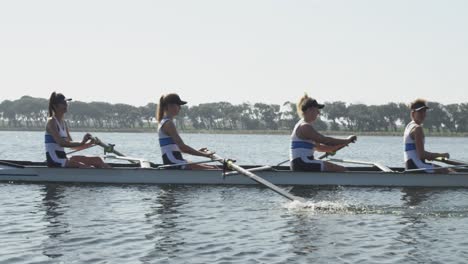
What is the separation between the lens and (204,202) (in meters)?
15.2

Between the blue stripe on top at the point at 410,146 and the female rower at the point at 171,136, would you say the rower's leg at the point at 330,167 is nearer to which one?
the blue stripe on top at the point at 410,146

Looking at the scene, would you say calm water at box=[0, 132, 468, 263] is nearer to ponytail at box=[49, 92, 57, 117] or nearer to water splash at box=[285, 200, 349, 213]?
water splash at box=[285, 200, 349, 213]

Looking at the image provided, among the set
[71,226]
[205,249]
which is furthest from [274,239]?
[71,226]

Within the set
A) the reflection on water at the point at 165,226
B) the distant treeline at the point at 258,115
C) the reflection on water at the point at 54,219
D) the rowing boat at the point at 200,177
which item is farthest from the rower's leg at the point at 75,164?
the distant treeline at the point at 258,115

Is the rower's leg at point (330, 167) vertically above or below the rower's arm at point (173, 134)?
below

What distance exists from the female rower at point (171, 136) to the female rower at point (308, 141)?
2582 mm

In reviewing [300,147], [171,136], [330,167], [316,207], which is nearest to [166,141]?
[171,136]

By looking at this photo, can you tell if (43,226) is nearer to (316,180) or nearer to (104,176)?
(104,176)

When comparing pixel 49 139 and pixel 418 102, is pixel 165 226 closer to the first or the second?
pixel 49 139

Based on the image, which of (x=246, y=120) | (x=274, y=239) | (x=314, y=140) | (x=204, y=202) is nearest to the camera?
(x=274, y=239)

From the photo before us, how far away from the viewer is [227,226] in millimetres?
12102

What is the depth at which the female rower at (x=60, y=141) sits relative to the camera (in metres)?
17.6

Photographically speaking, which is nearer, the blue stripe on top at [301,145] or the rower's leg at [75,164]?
the blue stripe on top at [301,145]

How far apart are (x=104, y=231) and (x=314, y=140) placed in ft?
24.3
